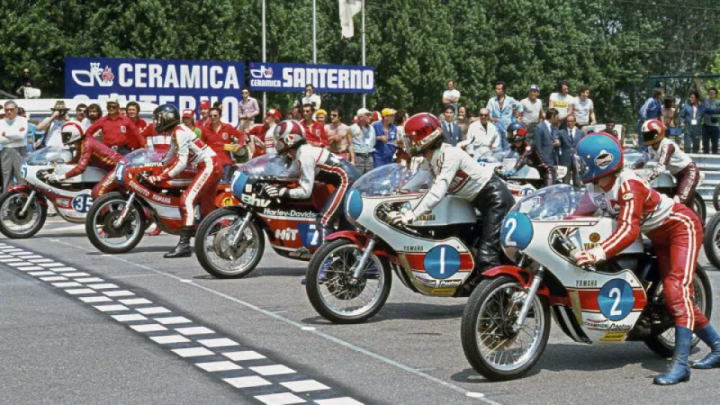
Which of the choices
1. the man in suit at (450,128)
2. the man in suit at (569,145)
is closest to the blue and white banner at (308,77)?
the man in suit at (450,128)

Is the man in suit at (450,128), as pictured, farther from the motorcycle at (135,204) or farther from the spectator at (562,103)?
the motorcycle at (135,204)

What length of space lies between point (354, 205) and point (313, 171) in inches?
93.3

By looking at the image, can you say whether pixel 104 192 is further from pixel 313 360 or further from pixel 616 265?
pixel 616 265

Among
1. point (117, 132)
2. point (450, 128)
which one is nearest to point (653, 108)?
point (450, 128)

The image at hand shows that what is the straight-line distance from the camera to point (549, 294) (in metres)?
7.90

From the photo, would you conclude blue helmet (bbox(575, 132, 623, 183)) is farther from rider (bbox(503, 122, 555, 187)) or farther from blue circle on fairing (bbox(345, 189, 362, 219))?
rider (bbox(503, 122, 555, 187))

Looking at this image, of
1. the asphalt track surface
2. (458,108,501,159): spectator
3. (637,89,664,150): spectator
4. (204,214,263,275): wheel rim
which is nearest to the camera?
the asphalt track surface

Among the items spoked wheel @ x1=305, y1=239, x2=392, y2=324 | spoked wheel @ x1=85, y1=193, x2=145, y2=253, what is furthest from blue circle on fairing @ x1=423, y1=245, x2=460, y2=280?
spoked wheel @ x1=85, y1=193, x2=145, y2=253

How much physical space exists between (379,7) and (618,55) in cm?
2019

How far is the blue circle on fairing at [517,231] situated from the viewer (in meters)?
7.65

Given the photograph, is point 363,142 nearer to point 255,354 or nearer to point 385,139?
point 385,139

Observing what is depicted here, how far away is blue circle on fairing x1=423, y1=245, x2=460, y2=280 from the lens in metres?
9.77

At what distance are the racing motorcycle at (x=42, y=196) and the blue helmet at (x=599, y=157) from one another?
35.1ft

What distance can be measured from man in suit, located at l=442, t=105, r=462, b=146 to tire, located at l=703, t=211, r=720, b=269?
27.1 ft
